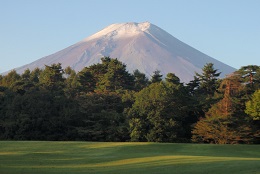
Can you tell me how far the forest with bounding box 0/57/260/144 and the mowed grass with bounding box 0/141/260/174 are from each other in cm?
1104

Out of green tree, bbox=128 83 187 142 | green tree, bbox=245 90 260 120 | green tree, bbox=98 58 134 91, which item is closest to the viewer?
green tree, bbox=245 90 260 120

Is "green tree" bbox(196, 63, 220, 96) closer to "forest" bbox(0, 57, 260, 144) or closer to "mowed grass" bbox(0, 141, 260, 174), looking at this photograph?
"forest" bbox(0, 57, 260, 144)

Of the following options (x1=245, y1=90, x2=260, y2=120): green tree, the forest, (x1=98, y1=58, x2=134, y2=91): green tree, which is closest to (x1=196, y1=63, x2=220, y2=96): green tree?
the forest

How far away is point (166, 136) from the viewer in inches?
2069

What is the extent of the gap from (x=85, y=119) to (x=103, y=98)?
4.32m

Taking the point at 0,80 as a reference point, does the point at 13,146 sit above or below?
below

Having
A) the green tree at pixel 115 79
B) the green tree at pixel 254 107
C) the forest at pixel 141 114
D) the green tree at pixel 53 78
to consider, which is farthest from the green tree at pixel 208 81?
the green tree at pixel 53 78

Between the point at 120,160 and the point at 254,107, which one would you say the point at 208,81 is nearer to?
the point at 254,107

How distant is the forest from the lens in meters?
49.7

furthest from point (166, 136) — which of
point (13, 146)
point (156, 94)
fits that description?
point (13, 146)

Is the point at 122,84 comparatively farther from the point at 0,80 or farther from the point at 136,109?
A: the point at 0,80

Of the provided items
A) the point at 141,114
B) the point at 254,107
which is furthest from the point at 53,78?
the point at 254,107

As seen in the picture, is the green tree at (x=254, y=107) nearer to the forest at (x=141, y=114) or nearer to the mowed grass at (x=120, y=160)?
the forest at (x=141, y=114)

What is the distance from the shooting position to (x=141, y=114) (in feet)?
177
